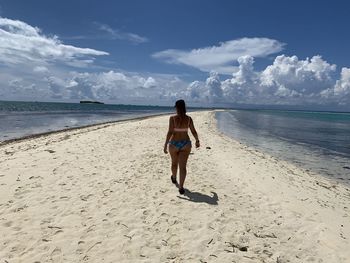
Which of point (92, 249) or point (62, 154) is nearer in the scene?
point (92, 249)

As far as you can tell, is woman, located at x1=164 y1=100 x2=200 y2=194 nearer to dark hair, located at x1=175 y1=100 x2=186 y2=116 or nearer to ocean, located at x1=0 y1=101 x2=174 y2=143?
dark hair, located at x1=175 y1=100 x2=186 y2=116

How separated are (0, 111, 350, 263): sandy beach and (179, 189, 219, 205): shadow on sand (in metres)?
0.03

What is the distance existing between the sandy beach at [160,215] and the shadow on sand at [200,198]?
3 cm

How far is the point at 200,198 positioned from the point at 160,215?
1631 millimetres

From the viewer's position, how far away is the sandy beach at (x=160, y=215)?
214 inches

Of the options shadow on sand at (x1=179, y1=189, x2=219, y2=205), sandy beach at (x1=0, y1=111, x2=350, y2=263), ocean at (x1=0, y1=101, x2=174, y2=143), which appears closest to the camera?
sandy beach at (x1=0, y1=111, x2=350, y2=263)

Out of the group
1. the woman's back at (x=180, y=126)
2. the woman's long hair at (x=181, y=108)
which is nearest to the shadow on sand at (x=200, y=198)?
the woman's back at (x=180, y=126)

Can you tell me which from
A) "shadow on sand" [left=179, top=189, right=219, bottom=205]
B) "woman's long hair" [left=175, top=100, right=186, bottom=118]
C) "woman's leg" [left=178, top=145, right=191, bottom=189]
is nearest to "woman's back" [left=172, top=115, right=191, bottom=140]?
"woman's long hair" [left=175, top=100, right=186, bottom=118]

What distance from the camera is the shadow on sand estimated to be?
26.2 ft

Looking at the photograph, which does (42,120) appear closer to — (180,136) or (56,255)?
(180,136)

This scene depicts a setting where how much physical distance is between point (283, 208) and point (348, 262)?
2.59 metres

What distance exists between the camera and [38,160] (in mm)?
11961

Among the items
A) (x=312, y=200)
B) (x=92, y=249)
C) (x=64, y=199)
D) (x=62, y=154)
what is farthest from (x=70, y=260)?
(x=62, y=154)

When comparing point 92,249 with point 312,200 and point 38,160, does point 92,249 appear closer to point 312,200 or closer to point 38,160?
point 312,200
